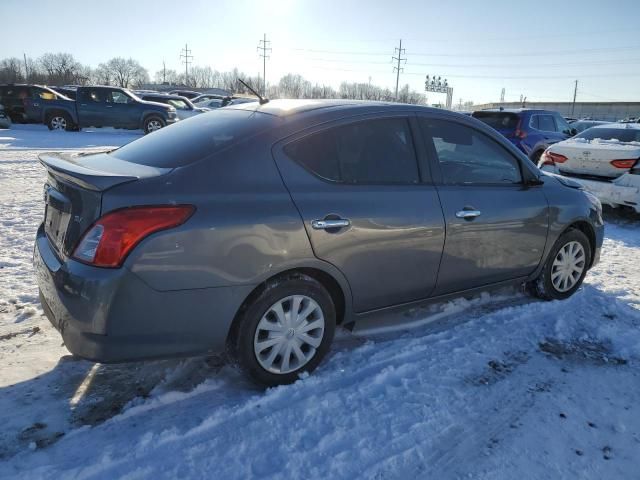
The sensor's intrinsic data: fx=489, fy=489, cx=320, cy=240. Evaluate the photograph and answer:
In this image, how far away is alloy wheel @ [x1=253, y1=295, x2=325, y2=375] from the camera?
2.79 metres

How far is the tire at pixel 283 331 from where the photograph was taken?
8.91 feet

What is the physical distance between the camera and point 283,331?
284 centimetres

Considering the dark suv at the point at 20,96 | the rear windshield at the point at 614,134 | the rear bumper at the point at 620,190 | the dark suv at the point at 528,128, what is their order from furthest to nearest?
the dark suv at the point at 20,96 → the dark suv at the point at 528,128 → the rear windshield at the point at 614,134 → the rear bumper at the point at 620,190

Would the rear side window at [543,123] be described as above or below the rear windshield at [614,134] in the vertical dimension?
above

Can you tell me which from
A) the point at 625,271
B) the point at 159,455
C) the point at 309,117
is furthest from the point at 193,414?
the point at 625,271

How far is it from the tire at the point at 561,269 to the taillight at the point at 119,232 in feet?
11.0

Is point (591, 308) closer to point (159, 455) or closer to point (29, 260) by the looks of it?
point (159, 455)

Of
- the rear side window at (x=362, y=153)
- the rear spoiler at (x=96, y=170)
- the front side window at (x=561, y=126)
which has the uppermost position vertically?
the front side window at (x=561, y=126)

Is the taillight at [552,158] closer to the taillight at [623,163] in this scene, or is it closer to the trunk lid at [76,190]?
the taillight at [623,163]

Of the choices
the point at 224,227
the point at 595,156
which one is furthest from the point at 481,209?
the point at 595,156

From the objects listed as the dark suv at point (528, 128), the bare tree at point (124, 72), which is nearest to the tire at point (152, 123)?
the dark suv at point (528, 128)

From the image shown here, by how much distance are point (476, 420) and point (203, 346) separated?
5.08 feet

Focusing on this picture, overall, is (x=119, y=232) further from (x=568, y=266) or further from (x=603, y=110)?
(x=603, y=110)

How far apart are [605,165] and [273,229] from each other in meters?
6.84
